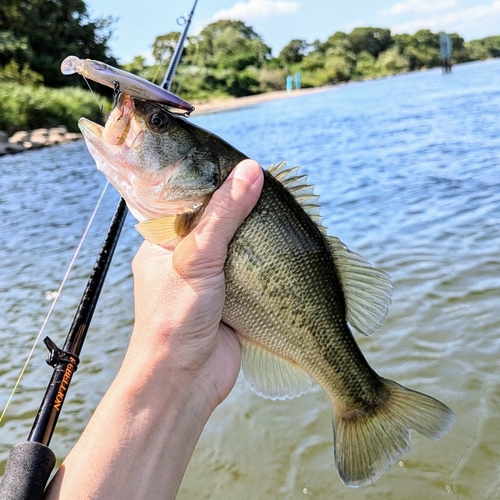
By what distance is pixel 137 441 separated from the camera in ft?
5.21

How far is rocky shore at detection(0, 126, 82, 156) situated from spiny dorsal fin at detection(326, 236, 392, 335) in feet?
72.4

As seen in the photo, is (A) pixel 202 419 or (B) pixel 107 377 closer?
(A) pixel 202 419

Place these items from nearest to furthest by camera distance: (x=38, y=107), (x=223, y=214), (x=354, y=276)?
(x=223, y=214) → (x=354, y=276) → (x=38, y=107)

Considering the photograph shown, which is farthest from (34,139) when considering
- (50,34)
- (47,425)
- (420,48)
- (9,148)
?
(420,48)

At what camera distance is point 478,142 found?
11.4 metres

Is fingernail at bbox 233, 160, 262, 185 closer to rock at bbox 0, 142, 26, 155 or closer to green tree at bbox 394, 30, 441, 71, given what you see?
rock at bbox 0, 142, 26, 155

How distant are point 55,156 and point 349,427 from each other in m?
19.9

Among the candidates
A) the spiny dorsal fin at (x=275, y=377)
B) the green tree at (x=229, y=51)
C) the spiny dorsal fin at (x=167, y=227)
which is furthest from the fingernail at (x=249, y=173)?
the green tree at (x=229, y=51)

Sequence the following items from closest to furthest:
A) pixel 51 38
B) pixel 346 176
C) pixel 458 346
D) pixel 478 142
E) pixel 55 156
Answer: pixel 458 346 < pixel 346 176 < pixel 478 142 < pixel 55 156 < pixel 51 38

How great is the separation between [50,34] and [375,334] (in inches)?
1547

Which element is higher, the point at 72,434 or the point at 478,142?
the point at 478,142

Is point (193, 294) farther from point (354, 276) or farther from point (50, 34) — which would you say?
point (50, 34)

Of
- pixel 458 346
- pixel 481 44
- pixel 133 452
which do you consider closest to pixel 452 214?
pixel 458 346

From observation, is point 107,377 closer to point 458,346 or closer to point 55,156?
point 458,346
